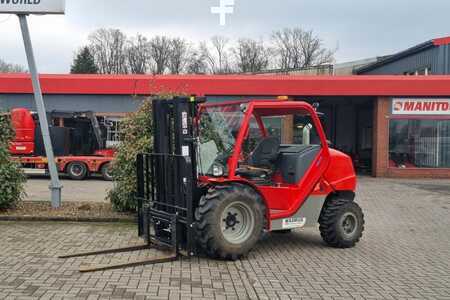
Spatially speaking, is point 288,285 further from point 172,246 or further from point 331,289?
point 172,246

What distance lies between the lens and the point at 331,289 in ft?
20.6

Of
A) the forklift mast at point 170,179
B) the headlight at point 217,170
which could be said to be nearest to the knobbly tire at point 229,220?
the forklift mast at point 170,179

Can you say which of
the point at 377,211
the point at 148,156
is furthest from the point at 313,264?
the point at 377,211

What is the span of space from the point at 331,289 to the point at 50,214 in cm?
634

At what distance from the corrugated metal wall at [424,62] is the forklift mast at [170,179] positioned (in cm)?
2320

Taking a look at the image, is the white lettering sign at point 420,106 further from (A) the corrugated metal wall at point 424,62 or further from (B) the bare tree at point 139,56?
(B) the bare tree at point 139,56

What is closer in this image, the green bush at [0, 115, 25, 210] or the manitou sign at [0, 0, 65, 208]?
the green bush at [0, 115, 25, 210]

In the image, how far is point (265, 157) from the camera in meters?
8.57

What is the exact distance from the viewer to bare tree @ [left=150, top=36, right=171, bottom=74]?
76.5 m

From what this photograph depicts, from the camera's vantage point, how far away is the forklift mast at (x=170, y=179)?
7.30 metres

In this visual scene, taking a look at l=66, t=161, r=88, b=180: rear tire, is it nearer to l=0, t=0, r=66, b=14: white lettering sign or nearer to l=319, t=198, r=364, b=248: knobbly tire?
l=0, t=0, r=66, b=14: white lettering sign

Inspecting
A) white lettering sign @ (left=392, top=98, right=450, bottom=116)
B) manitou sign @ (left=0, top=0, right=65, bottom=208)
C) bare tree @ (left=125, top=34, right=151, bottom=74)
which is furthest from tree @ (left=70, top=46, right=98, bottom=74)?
manitou sign @ (left=0, top=0, right=65, bottom=208)

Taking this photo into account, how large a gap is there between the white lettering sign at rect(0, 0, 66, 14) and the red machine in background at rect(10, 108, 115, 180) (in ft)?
34.9

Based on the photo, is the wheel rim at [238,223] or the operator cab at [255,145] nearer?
the wheel rim at [238,223]
